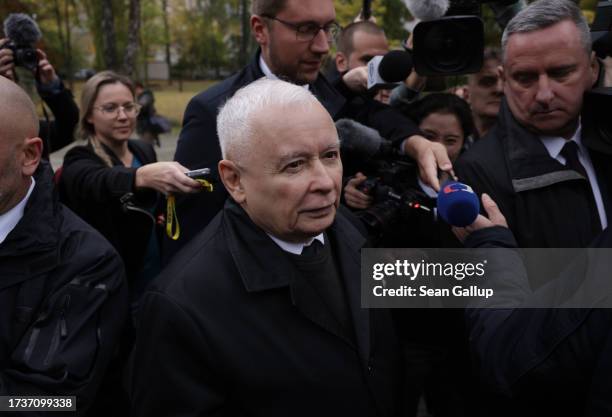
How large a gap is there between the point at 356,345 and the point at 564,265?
767mm

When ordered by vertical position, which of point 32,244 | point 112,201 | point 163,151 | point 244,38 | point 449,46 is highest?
point 449,46

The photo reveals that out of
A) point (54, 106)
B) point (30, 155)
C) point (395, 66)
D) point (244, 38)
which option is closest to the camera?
point (30, 155)

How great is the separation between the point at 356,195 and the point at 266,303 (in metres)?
0.90

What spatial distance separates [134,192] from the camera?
2.56 m

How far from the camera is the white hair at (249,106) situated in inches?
67.9

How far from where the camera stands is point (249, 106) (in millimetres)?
1736

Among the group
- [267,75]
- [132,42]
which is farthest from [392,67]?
[132,42]

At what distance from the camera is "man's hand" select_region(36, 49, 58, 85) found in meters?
3.08

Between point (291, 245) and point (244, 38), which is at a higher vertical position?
point (291, 245)

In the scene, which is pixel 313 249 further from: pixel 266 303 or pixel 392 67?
pixel 392 67

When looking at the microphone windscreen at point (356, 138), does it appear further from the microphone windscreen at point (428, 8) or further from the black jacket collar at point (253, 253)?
the black jacket collar at point (253, 253)

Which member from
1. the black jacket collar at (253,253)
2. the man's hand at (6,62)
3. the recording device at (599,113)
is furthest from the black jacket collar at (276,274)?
the man's hand at (6,62)

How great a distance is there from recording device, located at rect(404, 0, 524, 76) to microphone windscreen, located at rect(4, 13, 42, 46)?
178 centimetres

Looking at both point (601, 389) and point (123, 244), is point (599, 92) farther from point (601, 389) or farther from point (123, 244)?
point (123, 244)
